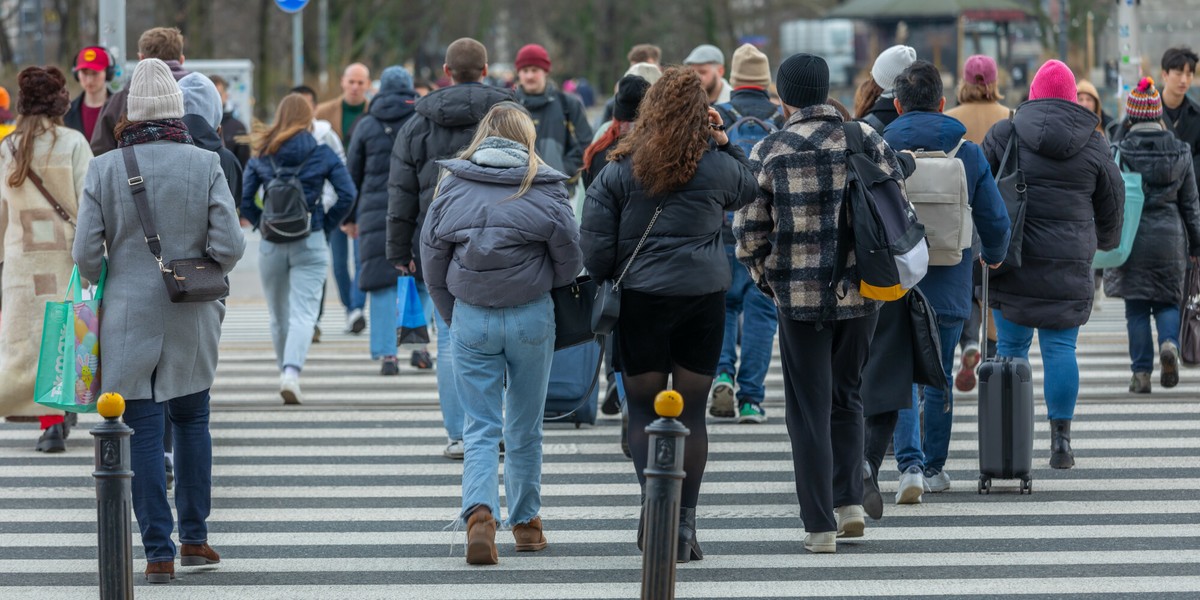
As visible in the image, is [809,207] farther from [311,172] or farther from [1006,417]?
[311,172]

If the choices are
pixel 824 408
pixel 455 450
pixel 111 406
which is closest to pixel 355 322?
pixel 455 450

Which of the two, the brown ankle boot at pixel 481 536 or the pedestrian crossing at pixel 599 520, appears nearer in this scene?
the pedestrian crossing at pixel 599 520

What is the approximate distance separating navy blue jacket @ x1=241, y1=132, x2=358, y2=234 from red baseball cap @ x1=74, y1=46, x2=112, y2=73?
1.24 metres

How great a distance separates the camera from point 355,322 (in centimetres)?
1427

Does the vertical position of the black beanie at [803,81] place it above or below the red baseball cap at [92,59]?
below

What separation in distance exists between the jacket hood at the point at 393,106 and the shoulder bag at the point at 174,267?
15.6 feet

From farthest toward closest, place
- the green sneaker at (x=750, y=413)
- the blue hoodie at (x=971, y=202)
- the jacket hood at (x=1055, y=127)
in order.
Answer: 1. the green sneaker at (x=750, y=413)
2. the jacket hood at (x=1055, y=127)
3. the blue hoodie at (x=971, y=202)

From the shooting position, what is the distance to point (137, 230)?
6578mm

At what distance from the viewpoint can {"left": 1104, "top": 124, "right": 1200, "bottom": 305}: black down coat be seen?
1030 cm

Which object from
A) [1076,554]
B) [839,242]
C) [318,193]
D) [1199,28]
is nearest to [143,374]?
[839,242]

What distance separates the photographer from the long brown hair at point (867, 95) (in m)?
8.61

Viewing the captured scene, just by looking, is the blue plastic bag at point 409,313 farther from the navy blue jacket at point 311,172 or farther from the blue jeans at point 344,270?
the blue jeans at point 344,270

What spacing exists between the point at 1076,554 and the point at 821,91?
2.10 metres

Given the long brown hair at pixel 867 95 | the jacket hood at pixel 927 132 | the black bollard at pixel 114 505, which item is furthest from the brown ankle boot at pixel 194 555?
the long brown hair at pixel 867 95
